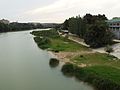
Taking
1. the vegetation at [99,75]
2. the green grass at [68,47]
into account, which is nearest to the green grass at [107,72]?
the vegetation at [99,75]

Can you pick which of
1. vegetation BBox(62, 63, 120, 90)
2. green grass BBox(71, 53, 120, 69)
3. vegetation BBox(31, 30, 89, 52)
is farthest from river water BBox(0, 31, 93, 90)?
vegetation BBox(31, 30, 89, 52)

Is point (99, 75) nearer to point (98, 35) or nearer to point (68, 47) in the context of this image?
point (98, 35)

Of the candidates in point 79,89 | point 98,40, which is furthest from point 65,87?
point 98,40

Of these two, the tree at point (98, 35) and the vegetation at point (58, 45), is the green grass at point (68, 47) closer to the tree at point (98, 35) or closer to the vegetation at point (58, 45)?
the vegetation at point (58, 45)

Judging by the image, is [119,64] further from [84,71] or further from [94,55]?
[94,55]

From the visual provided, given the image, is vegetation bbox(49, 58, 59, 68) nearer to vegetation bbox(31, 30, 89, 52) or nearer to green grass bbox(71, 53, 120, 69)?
green grass bbox(71, 53, 120, 69)

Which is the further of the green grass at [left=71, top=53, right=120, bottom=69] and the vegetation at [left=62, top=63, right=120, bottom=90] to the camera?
the green grass at [left=71, top=53, right=120, bottom=69]

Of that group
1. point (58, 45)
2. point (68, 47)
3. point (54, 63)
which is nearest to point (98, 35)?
point (68, 47)

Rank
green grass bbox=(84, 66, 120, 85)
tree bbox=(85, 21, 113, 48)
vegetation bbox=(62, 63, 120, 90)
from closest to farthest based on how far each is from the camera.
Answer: vegetation bbox=(62, 63, 120, 90) < green grass bbox=(84, 66, 120, 85) < tree bbox=(85, 21, 113, 48)
